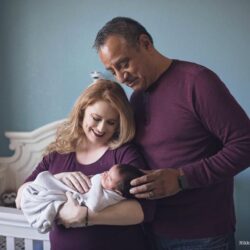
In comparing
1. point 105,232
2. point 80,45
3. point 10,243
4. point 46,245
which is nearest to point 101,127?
point 105,232

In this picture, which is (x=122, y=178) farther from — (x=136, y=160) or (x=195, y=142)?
(x=195, y=142)

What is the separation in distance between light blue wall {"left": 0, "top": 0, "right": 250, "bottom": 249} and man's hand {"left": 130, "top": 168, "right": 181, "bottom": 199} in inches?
54.9

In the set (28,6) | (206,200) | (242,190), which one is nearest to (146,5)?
(28,6)

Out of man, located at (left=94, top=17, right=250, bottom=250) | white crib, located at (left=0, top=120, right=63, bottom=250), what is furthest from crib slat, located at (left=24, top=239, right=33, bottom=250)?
white crib, located at (left=0, top=120, right=63, bottom=250)

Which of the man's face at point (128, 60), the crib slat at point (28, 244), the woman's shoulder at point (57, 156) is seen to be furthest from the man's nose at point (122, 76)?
the crib slat at point (28, 244)

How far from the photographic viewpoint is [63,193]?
1.21m

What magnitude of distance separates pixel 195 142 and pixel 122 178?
9.6 inches

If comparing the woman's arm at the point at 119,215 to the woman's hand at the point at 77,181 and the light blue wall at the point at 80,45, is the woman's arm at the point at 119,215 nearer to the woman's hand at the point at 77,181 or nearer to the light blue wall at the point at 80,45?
the woman's hand at the point at 77,181

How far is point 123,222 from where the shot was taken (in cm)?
115

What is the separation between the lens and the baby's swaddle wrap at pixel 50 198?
3.74ft

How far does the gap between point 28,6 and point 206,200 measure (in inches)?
74.6

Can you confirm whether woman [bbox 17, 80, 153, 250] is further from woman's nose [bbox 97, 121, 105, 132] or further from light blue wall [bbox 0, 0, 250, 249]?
light blue wall [bbox 0, 0, 250, 249]

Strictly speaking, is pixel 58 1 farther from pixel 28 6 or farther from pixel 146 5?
pixel 146 5

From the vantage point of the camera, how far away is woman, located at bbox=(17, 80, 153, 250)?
115 centimetres
